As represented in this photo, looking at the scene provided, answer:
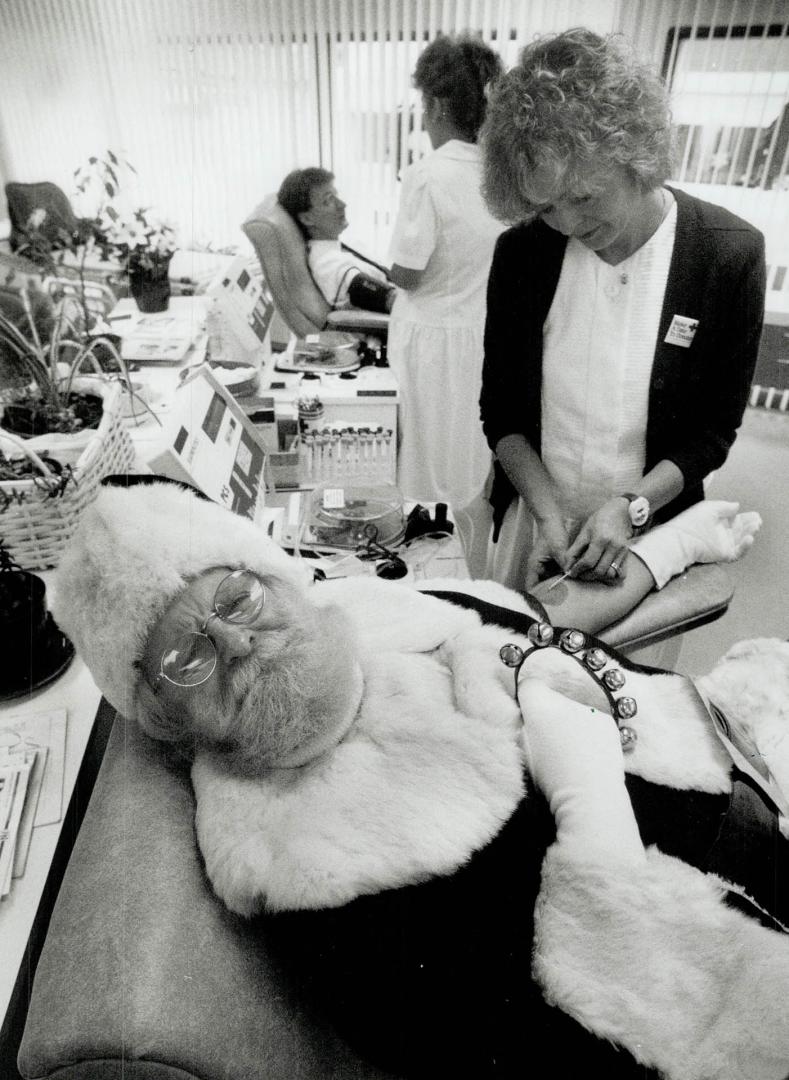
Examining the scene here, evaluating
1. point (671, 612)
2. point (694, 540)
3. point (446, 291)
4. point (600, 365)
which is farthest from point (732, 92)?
point (671, 612)

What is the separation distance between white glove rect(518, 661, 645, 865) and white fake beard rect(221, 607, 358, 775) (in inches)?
10.9

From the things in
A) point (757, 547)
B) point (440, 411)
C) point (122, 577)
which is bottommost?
point (757, 547)

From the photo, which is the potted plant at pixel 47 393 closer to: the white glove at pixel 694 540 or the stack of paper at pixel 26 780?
the stack of paper at pixel 26 780

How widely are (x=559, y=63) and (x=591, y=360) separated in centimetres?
55

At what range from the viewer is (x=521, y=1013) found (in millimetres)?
763

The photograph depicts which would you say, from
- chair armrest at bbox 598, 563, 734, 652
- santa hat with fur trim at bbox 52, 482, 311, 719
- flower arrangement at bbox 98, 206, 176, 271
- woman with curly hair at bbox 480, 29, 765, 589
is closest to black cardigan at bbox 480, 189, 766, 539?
woman with curly hair at bbox 480, 29, 765, 589

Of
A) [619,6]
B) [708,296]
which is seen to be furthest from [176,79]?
[708,296]

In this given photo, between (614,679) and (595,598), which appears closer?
(614,679)

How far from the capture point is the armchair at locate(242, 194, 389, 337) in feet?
10.8

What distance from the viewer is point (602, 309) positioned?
4.78 ft

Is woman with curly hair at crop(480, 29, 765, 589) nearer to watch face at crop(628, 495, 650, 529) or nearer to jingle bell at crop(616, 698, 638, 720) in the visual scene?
watch face at crop(628, 495, 650, 529)

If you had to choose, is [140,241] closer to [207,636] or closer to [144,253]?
[144,253]

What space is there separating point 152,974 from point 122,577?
442mm

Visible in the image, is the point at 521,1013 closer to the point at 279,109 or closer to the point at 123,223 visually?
the point at 123,223
